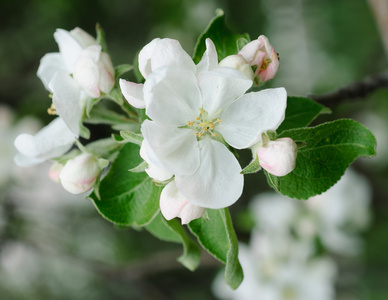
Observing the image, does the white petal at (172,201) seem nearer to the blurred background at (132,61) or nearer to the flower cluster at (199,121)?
the flower cluster at (199,121)

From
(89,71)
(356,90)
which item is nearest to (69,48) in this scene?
(89,71)

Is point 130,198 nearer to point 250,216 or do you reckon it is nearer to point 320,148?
point 320,148

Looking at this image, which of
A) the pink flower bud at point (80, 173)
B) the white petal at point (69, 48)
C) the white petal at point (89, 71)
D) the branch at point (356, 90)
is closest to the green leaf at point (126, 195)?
the pink flower bud at point (80, 173)

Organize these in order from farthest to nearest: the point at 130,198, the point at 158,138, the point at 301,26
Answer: the point at 301,26
the point at 130,198
the point at 158,138

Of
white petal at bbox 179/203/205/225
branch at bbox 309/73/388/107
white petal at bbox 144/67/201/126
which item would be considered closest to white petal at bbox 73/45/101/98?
white petal at bbox 144/67/201/126

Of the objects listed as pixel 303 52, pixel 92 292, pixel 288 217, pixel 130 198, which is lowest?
pixel 92 292

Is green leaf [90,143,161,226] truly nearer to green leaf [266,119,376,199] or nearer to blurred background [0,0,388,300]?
green leaf [266,119,376,199]

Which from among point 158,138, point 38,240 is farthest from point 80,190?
point 38,240

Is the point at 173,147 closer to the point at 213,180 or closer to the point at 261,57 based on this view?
the point at 213,180
